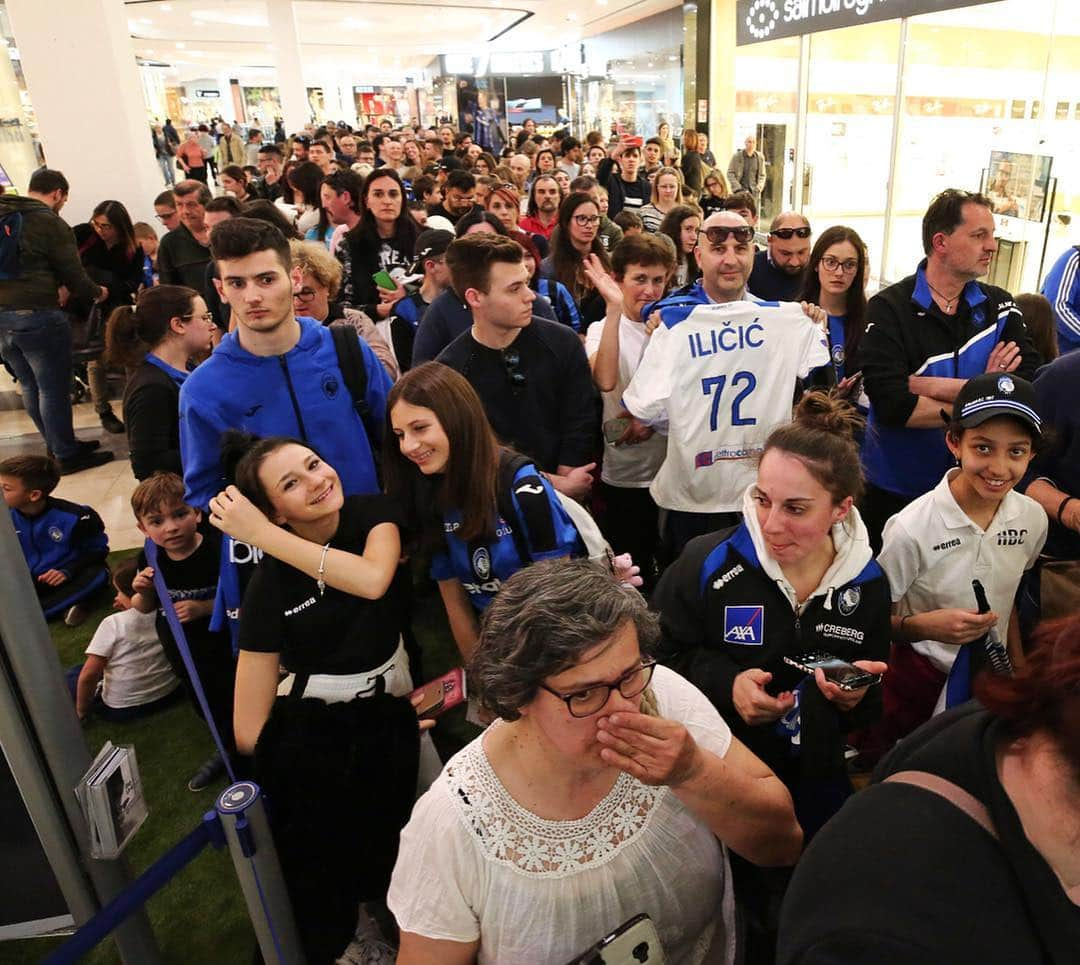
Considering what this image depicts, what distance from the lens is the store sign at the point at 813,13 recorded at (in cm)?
724

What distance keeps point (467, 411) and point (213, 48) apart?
31.1 metres

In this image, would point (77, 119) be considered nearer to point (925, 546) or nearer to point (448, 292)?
point (448, 292)

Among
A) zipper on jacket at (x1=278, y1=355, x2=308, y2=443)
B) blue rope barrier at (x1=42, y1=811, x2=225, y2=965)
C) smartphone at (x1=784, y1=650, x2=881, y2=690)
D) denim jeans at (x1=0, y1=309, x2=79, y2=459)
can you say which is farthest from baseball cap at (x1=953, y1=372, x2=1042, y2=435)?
denim jeans at (x1=0, y1=309, x2=79, y2=459)

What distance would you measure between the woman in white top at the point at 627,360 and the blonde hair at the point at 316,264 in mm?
1189

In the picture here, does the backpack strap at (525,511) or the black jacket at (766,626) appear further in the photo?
the backpack strap at (525,511)

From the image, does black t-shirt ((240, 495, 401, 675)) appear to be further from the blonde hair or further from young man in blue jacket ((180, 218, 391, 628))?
the blonde hair

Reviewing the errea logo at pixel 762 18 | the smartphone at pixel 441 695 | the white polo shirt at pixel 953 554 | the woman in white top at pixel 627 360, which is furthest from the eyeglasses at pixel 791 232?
the errea logo at pixel 762 18

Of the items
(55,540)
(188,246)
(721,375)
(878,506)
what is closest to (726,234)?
(721,375)

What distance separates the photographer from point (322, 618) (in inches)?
80.8

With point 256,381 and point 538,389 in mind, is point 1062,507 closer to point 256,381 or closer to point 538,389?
point 538,389

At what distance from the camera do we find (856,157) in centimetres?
993

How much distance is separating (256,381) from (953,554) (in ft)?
7.07

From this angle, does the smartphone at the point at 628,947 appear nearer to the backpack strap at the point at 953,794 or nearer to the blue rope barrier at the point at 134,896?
the backpack strap at the point at 953,794

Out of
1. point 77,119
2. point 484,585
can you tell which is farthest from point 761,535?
point 77,119
